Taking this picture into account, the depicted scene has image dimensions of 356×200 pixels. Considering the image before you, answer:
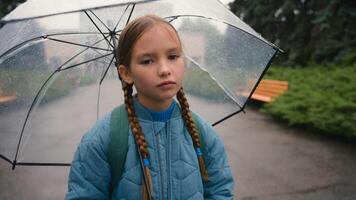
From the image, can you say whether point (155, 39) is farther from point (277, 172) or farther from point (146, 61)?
point (277, 172)

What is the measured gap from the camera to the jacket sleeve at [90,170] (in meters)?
1.79

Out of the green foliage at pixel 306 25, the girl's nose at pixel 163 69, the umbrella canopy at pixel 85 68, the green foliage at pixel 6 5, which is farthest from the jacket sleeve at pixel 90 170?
the green foliage at pixel 6 5

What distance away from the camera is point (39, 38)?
8.36 ft

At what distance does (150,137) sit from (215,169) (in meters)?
0.35

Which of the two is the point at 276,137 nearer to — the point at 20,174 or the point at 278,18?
the point at 20,174

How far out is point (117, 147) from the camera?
5.92ft

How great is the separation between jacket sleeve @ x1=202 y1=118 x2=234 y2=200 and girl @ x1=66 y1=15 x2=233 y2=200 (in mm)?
41

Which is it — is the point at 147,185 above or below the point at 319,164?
above

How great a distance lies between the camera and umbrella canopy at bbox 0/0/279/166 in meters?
2.53

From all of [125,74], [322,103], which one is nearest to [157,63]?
[125,74]

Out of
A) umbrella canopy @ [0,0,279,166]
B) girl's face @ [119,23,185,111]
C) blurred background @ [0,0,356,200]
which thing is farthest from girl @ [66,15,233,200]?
blurred background @ [0,0,356,200]

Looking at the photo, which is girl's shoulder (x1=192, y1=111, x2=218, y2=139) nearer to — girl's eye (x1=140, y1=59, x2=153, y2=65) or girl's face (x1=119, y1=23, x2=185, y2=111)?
girl's face (x1=119, y1=23, x2=185, y2=111)

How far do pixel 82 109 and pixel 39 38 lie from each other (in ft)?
2.14

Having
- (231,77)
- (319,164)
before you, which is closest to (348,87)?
(319,164)
